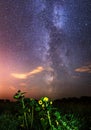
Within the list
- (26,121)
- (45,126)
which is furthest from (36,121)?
(45,126)

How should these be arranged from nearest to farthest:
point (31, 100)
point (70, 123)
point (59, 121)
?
point (59, 121), point (70, 123), point (31, 100)

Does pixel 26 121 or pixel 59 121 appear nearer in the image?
pixel 59 121

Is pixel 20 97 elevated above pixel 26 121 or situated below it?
above

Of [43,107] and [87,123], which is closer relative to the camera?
[43,107]

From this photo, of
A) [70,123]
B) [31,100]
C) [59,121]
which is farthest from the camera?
[31,100]

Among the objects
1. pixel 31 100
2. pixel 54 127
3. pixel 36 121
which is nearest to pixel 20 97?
pixel 31 100

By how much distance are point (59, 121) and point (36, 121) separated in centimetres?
130

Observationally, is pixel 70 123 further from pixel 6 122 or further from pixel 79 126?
pixel 6 122

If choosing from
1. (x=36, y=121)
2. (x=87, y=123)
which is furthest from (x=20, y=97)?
(x=87, y=123)

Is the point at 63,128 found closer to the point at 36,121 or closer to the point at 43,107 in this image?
the point at 43,107

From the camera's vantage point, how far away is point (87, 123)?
7477 millimetres

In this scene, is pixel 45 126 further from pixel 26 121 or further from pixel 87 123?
pixel 87 123

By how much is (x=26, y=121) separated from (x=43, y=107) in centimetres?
90

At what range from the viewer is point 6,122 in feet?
24.4
